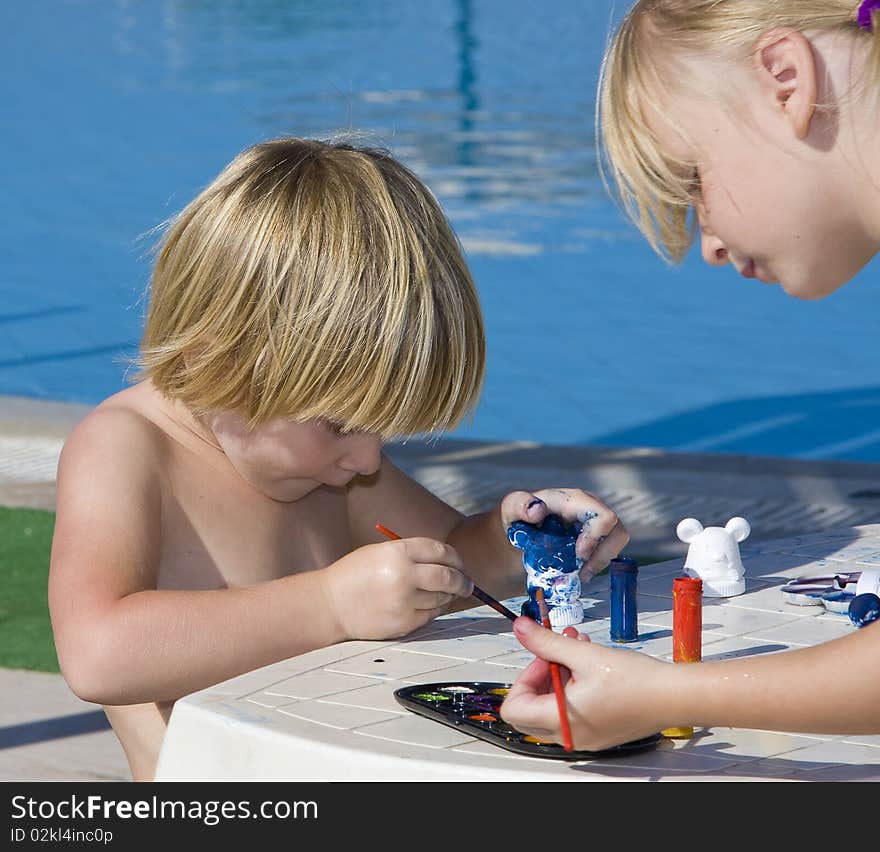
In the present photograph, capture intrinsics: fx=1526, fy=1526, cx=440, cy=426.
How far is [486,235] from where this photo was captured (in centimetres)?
1042

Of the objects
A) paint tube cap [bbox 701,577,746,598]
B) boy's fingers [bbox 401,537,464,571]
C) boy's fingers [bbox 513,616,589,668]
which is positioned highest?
boy's fingers [bbox 401,537,464,571]

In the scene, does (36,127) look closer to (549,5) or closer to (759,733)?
(549,5)

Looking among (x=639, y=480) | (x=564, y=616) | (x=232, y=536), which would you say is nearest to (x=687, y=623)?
(x=564, y=616)

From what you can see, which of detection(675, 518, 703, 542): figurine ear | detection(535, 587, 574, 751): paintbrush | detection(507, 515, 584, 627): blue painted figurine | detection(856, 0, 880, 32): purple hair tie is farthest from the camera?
detection(675, 518, 703, 542): figurine ear

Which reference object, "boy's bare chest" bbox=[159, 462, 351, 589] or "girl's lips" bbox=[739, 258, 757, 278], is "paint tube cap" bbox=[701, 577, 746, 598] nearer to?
"girl's lips" bbox=[739, 258, 757, 278]

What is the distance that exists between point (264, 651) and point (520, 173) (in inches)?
406

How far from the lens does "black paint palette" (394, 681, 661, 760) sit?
1.58 metres

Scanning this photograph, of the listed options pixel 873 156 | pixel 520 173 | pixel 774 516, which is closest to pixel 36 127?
pixel 520 173

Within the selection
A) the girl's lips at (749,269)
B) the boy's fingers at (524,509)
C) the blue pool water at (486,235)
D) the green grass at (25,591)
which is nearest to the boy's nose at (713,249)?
the girl's lips at (749,269)

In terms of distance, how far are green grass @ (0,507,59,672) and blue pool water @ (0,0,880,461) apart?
47.4 inches

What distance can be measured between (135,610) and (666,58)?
3.19 feet

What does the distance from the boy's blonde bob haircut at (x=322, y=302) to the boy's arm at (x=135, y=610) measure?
217mm

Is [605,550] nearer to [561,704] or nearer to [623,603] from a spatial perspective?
[623,603]

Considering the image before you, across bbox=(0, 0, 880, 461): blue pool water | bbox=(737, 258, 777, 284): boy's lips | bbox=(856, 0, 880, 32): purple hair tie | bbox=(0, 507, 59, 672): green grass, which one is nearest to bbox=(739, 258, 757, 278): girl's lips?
bbox=(737, 258, 777, 284): boy's lips
